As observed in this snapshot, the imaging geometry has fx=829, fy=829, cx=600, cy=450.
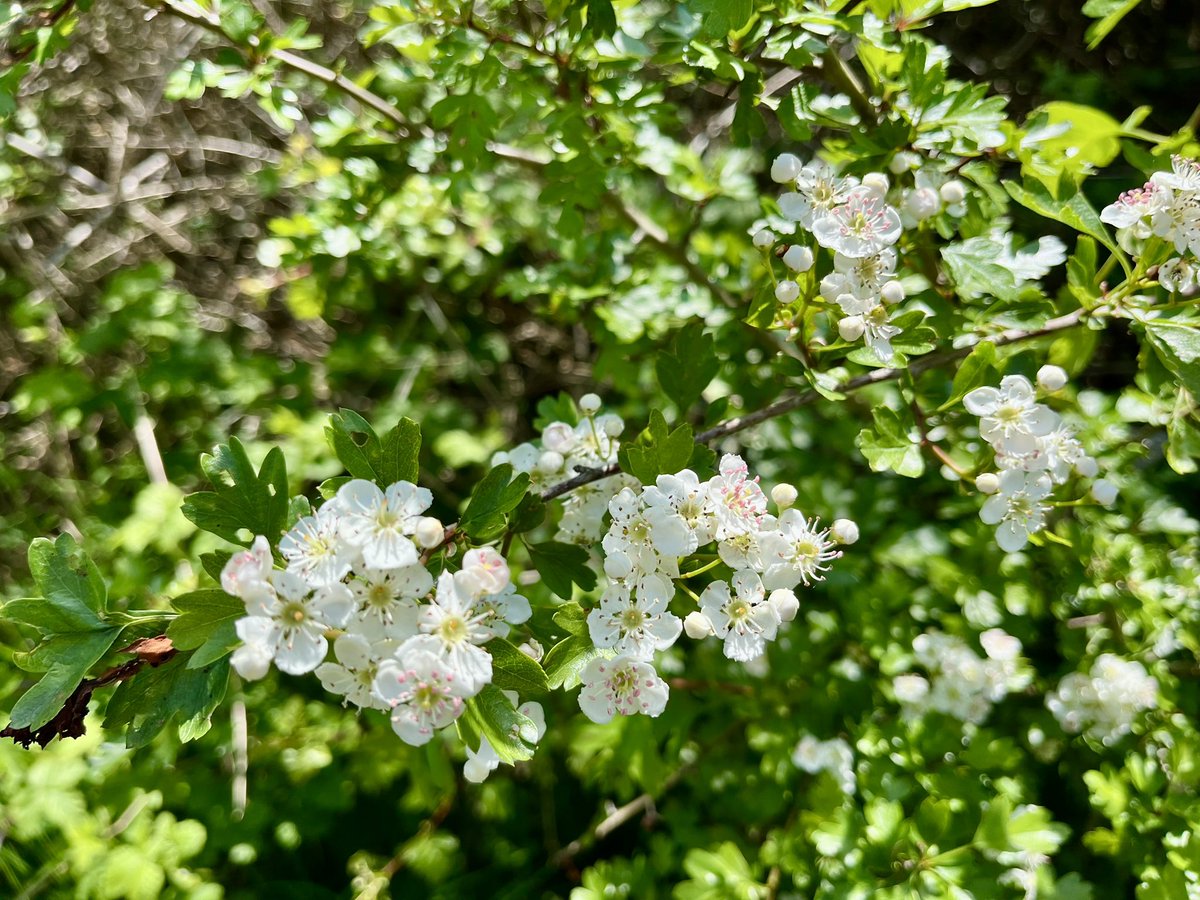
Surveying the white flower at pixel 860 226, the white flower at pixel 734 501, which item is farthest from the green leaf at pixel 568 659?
the white flower at pixel 860 226

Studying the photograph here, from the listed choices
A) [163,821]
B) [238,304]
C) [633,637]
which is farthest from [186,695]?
[238,304]

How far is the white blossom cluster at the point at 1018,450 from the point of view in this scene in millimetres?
1330

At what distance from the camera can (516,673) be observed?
3.68ft

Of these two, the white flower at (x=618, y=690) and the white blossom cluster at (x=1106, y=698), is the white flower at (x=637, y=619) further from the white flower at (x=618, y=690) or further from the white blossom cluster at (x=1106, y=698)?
the white blossom cluster at (x=1106, y=698)

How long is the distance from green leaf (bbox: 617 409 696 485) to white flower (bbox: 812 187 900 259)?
38cm

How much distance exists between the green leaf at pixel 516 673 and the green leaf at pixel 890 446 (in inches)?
24.6

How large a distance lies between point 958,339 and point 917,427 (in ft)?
0.78

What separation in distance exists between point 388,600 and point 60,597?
46cm

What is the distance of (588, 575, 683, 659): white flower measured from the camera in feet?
3.72

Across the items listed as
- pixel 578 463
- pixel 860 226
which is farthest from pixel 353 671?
pixel 860 226

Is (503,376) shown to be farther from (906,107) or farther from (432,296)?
(906,107)

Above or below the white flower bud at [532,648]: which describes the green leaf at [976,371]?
above

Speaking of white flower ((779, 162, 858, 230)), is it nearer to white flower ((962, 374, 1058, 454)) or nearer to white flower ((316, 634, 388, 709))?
white flower ((962, 374, 1058, 454))

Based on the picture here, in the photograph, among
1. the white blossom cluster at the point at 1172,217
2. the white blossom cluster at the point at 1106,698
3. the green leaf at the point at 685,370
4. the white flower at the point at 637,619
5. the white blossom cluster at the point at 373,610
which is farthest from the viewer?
the white blossom cluster at the point at 1106,698
